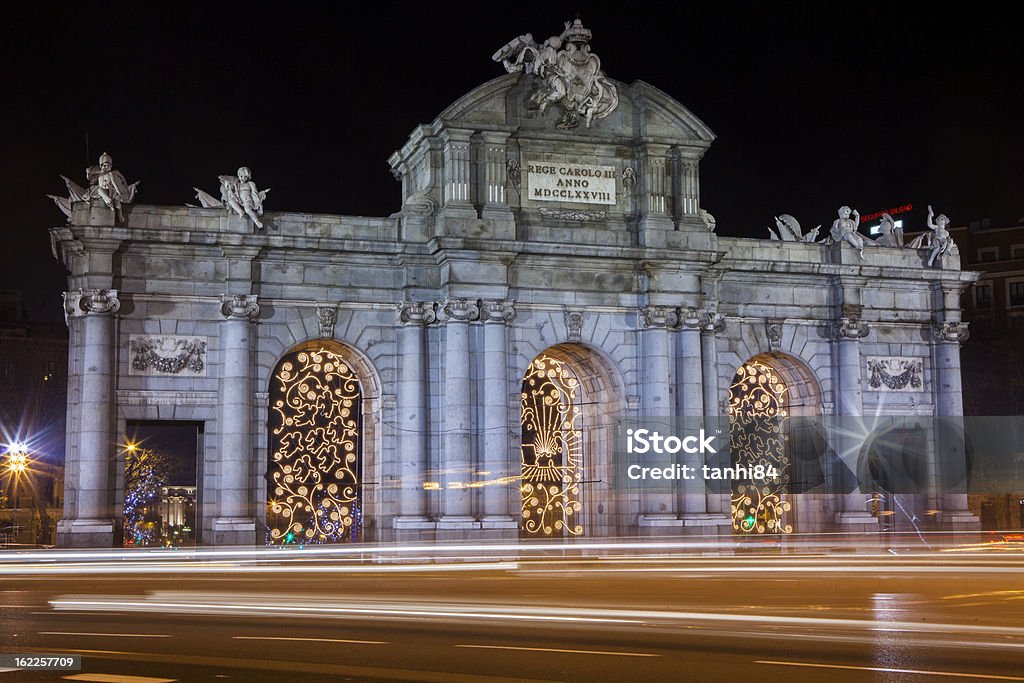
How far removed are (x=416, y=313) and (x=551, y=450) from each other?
6.69 meters

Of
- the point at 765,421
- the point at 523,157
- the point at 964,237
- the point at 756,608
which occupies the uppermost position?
the point at 964,237

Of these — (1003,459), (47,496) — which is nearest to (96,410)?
(1003,459)

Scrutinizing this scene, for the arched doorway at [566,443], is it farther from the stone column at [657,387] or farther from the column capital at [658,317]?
the column capital at [658,317]

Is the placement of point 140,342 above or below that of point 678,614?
above

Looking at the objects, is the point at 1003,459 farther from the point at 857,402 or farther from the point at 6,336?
the point at 6,336

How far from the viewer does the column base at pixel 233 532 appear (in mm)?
34656

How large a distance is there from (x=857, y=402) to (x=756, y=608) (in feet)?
71.7

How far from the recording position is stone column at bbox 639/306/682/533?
37.8 metres

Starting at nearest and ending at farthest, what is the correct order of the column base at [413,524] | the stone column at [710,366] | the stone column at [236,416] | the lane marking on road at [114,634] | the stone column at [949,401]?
the lane marking on road at [114,634], the stone column at [236,416], the column base at [413,524], the stone column at [710,366], the stone column at [949,401]

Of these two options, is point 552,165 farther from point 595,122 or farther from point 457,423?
point 457,423

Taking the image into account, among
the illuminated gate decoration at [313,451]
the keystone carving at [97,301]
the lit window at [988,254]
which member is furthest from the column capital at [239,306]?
the lit window at [988,254]

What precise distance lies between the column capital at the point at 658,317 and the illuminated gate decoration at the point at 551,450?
3.68 m

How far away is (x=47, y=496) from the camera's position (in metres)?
78.5

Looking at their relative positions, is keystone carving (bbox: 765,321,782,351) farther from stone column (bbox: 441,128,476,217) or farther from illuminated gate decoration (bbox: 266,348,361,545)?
illuminated gate decoration (bbox: 266,348,361,545)
